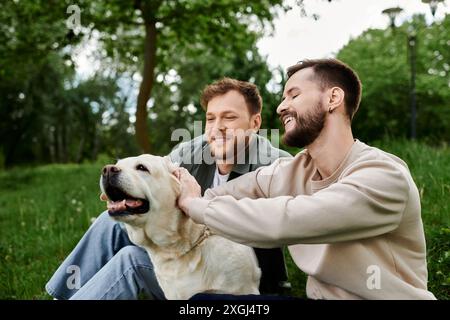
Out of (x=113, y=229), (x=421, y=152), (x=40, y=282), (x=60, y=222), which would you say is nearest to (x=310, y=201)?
(x=113, y=229)

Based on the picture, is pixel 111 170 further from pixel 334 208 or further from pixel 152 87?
pixel 152 87

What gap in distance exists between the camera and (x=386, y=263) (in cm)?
194

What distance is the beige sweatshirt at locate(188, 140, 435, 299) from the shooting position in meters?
1.81

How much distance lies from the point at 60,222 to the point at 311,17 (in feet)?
11.4

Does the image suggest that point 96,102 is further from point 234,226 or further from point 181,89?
point 234,226

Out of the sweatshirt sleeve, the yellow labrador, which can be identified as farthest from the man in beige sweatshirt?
the yellow labrador

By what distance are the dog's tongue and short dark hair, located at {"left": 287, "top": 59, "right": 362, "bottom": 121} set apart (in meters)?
0.96

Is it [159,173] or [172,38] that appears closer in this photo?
[159,173]

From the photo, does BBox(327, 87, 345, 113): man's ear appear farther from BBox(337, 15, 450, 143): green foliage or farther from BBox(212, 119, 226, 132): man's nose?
BBox(337, 15, 450, 143): green foliage

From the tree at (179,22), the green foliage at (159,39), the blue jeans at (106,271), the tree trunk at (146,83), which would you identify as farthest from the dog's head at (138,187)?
the tree trunk at (146,83)

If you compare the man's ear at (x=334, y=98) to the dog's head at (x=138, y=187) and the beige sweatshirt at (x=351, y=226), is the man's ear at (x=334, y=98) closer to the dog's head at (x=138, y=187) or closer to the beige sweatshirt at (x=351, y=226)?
the beige sweatshirt at (x=351, y=226)

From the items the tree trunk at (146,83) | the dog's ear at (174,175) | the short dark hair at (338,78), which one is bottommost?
the dog's ear at (174,175)

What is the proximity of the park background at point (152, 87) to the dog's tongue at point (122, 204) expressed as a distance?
1073mm

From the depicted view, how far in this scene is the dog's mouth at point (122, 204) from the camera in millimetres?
2154
